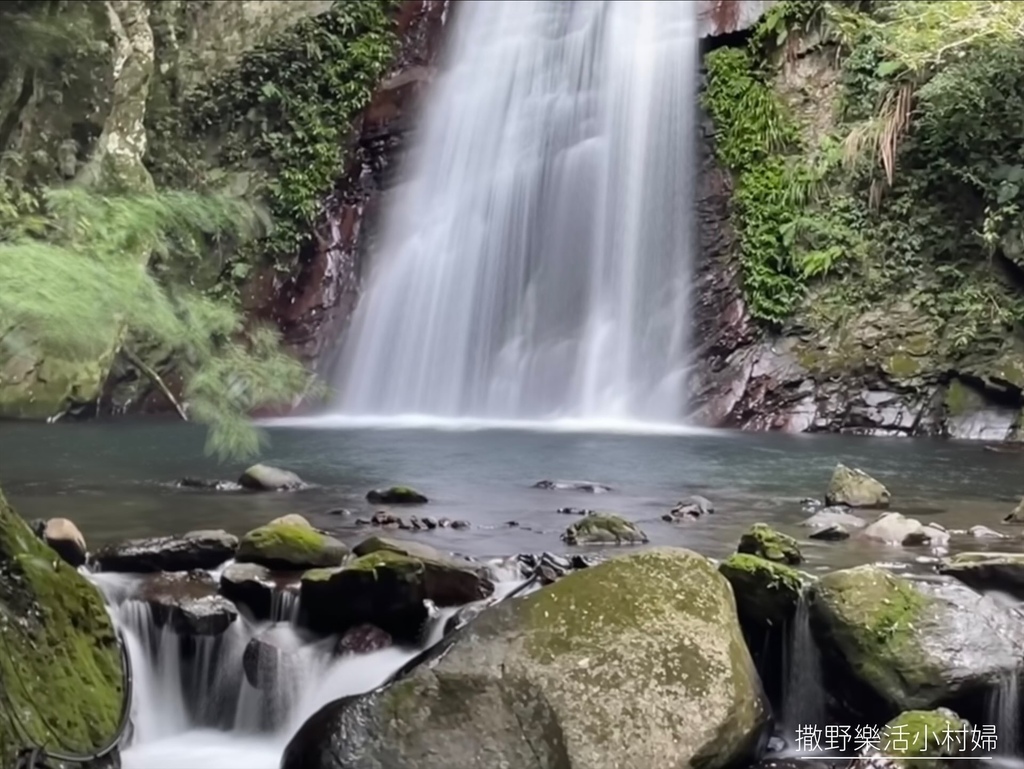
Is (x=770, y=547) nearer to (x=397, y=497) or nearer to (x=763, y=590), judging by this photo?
(x=763, y=590)

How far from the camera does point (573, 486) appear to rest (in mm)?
9242

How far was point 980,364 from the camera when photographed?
45.9ft

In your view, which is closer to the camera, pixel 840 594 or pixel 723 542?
pixel 840 594

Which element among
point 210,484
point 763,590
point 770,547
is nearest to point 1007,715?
point 763,590

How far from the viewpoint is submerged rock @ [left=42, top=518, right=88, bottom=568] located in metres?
5.95

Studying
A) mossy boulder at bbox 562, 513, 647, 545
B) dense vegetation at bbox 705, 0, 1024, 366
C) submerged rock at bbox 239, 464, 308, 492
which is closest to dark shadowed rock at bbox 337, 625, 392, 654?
mossy boulder at bbox 562, 513, 647, 545

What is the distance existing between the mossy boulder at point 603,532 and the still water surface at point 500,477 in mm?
163

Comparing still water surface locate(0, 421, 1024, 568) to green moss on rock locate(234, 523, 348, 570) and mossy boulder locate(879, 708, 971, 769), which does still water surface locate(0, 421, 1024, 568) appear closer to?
green moss on rock locate(234, 523, 348, 570)

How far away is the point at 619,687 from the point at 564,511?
3778mm

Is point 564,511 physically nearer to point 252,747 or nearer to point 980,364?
point 252,747

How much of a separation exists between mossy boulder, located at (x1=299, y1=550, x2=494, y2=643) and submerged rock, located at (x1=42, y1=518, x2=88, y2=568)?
1417 mm

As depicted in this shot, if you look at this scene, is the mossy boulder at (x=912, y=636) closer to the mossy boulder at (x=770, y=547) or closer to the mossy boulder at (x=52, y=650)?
the mossy boulder at (x=770, y=547)

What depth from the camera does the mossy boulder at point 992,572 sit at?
550cm

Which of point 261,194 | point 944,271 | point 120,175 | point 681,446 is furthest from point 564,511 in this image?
point 261,194
